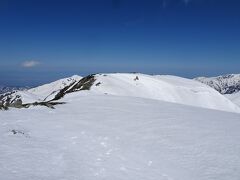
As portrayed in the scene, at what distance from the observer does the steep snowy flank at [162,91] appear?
7831 cm

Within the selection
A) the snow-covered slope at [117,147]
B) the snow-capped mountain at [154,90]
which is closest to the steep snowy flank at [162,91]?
the snow-capped mountain at [154,90]

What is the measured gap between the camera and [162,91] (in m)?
85.7

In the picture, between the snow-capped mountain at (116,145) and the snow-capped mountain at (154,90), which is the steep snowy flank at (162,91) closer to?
the snow-capped mountain at (154,90)

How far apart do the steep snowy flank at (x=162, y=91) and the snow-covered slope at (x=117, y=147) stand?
52.0 meters

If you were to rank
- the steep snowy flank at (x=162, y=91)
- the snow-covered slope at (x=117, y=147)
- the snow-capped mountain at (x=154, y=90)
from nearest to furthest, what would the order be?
1. the snow-covered slope at (x=117, y=147)
2. the snow-capped mountain at (x=154, y=90)
3. the steep snowy flank at (x=162, y=91)

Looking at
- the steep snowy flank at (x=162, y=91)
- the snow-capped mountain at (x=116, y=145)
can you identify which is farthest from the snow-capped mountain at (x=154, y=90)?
the snow-capped mountain at (x=116, y=145)

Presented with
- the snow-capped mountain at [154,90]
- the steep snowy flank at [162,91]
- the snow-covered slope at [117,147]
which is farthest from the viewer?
the steep snowy flank at [162,91]

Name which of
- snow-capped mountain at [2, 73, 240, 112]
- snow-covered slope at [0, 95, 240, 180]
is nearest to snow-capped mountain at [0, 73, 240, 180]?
snow-covered slope at [0, 95, 240, 180]

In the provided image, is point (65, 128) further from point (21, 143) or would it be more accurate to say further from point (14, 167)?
point (14, 167)

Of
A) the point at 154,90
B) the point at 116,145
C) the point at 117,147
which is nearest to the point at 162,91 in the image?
the point at 154,90

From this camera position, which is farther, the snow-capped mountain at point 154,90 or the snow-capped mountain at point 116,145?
the snow-capped mountain at point 154,90

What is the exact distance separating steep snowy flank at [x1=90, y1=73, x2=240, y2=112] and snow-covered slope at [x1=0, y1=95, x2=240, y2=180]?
52020mm

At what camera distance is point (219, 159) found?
12.9 metres

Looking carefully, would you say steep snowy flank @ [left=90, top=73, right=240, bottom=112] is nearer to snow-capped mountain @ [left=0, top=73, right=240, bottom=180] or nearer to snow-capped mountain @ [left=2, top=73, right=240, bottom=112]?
snow-capped mountain @ [left=2, top=73, right=240, bottom=112]
